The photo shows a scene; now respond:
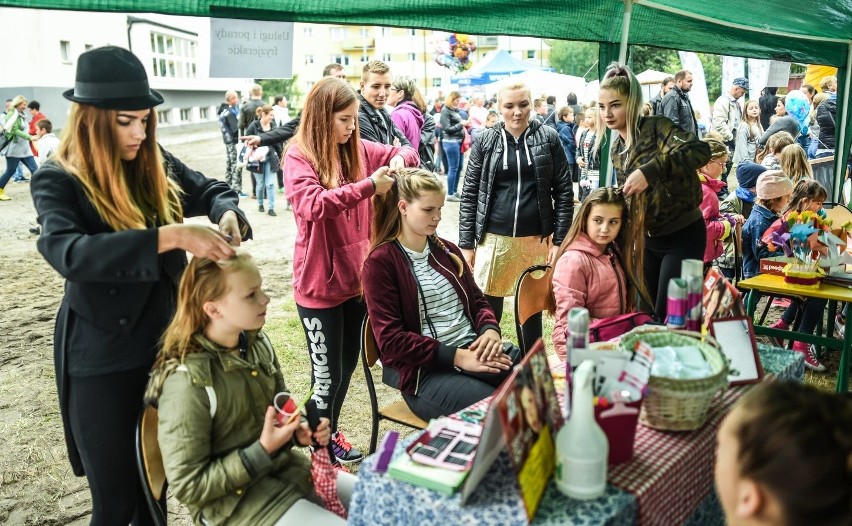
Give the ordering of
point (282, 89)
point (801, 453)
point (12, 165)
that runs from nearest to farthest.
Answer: point (801, 453) → point (12, 165) → point (282, 89)

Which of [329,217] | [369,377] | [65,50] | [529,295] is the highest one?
[65,50]

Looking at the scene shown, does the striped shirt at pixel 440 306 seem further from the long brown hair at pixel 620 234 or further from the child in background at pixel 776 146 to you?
the child in background at pixel 776 146

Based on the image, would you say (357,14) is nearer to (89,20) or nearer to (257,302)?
(257,302)

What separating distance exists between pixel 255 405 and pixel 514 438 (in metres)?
0.89

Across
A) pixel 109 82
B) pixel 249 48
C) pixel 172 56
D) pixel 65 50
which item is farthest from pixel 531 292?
pixel 172 56

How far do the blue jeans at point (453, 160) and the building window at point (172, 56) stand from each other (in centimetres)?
2414

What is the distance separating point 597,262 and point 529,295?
0.36 meters

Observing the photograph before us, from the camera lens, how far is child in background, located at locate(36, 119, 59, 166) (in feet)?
36.8

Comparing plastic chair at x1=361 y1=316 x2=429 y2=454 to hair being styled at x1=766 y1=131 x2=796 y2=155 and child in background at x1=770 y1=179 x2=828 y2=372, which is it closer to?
child in background at x1=770 y1=179 x2=828 y2=372

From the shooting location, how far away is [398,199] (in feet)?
8.70

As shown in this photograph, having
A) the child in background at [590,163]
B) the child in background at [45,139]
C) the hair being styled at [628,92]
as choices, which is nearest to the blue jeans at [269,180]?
the child in background at [45,139]

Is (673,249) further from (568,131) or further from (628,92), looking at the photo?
(568,131)

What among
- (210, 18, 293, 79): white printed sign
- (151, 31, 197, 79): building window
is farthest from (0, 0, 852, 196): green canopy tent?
(151, 31, 197, 79): building window

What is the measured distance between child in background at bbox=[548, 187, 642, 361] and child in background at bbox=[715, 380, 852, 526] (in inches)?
61.5
